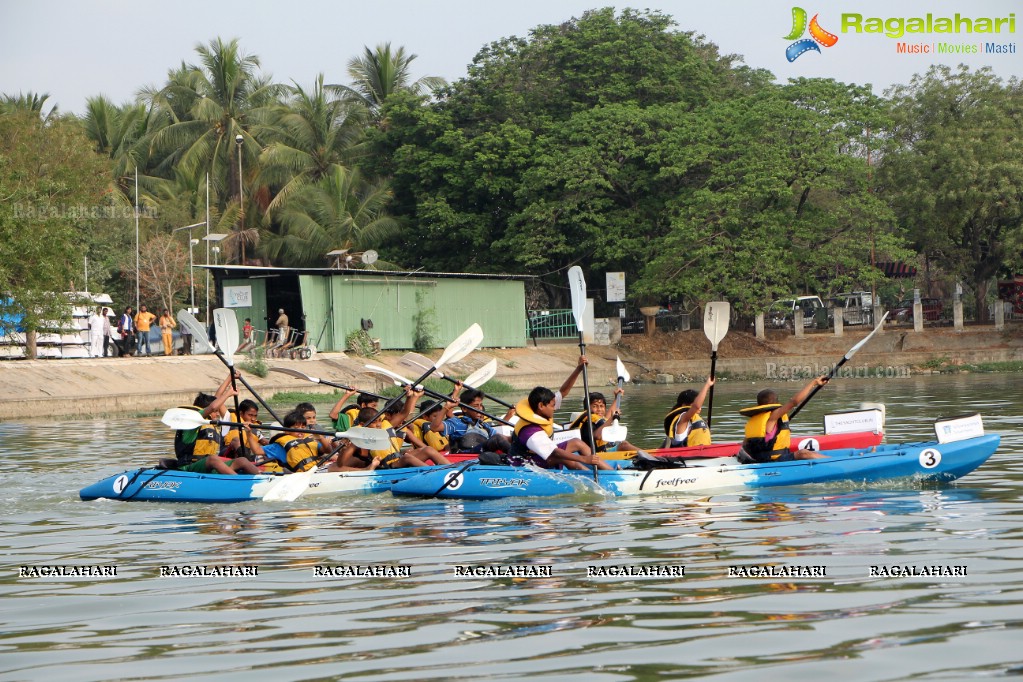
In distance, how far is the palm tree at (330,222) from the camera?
145 ft

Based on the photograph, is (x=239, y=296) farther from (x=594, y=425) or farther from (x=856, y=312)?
(x=594, y=425)

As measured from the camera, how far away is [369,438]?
1293 cm

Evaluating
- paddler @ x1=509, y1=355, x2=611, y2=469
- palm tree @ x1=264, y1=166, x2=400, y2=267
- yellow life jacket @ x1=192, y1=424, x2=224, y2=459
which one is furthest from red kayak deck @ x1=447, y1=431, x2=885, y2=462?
palm tree @ x1=264, y1=166, x2=400, y2=267

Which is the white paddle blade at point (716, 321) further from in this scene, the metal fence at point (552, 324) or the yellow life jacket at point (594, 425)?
the metal fence at point (552, 324)

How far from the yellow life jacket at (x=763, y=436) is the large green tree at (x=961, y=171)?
2849 centimetres

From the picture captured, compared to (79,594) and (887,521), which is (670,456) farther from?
(79,594)

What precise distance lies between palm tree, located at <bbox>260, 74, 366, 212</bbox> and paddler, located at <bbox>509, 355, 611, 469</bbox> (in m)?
34.4

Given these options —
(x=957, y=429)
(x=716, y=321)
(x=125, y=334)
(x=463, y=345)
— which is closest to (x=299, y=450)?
(x=463, y=345)

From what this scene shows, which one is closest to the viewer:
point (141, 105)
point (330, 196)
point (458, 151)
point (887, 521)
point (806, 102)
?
point (887, 521)

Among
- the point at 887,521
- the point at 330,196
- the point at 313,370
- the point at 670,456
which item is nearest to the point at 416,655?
the point at 887,521

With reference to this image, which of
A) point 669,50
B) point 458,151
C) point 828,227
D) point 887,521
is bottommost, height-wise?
point 887,521

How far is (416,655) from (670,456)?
7896 millimetres

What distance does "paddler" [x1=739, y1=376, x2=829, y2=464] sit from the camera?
1259 cm

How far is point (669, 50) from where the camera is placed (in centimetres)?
4250
